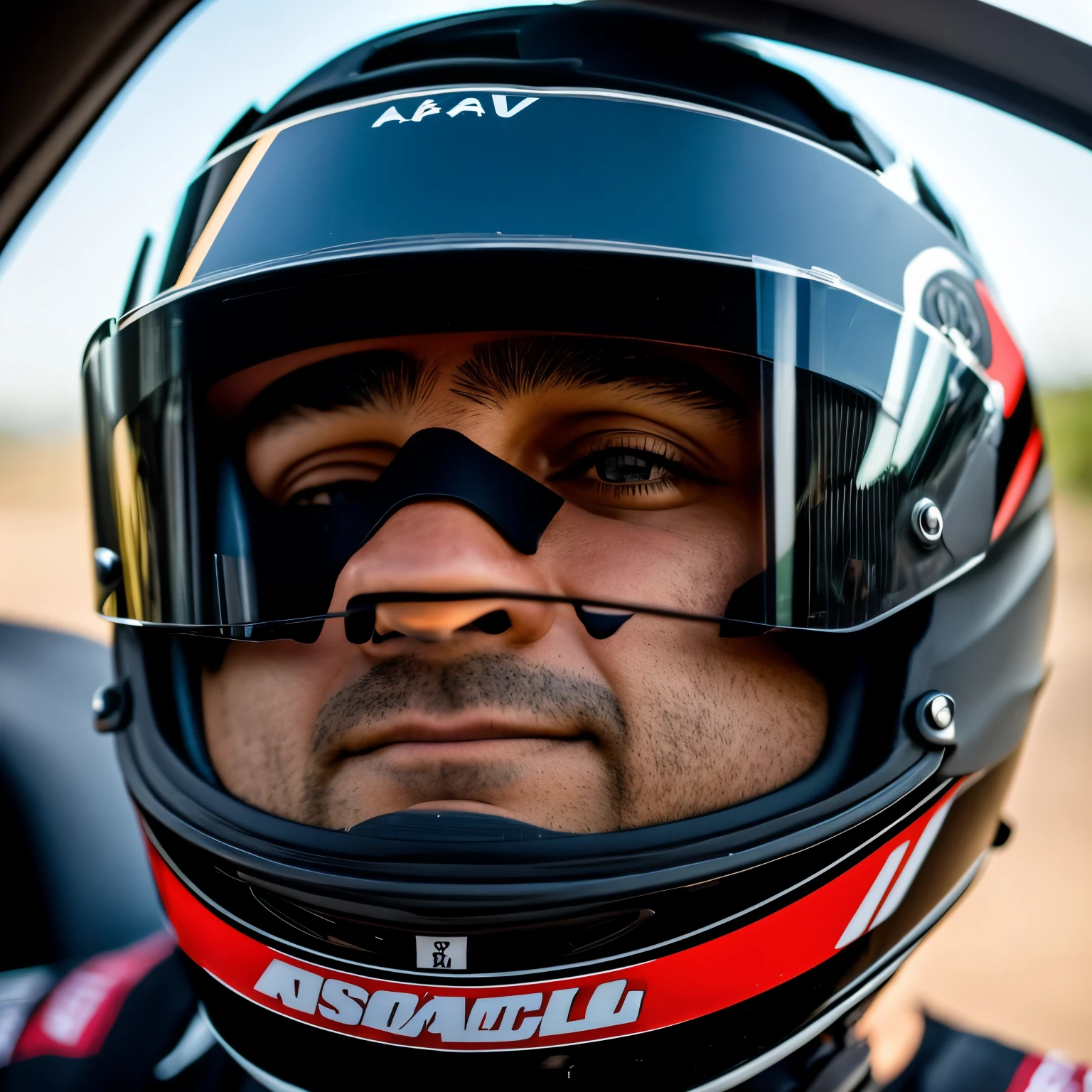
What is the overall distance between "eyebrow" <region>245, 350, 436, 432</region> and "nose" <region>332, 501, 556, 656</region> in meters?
0.13

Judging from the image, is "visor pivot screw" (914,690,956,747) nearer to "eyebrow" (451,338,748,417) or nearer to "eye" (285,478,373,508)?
"eyebrow" (451,338,748,417)

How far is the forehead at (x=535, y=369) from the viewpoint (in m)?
0.94

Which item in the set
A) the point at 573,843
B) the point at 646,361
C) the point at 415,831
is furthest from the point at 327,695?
the point at 646,361

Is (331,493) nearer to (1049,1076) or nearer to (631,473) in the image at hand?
(631,473)

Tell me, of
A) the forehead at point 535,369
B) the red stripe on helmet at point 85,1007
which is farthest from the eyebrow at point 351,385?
the red stripe on helmet at point 85,1007

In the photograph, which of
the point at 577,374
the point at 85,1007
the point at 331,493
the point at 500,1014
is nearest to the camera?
the point at 500,1014

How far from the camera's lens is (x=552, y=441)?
3.22ft

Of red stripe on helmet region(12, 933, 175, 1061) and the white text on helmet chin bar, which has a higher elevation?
the white text on helmet chin bar

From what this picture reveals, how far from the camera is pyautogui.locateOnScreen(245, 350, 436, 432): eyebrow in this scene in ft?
3.17

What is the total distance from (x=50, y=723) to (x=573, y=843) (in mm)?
1294

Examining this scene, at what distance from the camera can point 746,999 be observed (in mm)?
882

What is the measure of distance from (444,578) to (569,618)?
0.15 metres

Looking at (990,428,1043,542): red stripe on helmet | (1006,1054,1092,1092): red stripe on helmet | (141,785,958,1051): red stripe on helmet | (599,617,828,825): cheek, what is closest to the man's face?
(599,617,828,825): cheek

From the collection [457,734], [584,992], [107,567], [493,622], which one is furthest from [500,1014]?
[107,567]
